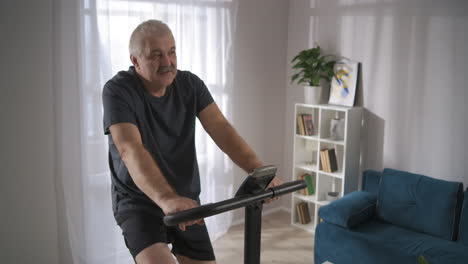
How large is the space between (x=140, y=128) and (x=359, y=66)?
8.66 ft

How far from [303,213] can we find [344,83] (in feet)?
4.37

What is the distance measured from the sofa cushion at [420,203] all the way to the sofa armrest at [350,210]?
0.09m

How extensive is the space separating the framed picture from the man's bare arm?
2676mm

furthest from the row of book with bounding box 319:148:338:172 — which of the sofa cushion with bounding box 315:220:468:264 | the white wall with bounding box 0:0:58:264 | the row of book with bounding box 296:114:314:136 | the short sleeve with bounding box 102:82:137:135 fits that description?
the short sleeve with bounding box 102:82:137:135

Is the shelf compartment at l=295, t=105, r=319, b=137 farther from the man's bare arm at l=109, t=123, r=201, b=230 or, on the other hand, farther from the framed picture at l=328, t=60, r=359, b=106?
the man's bare arm at l=109, t=123, r=201, b=230

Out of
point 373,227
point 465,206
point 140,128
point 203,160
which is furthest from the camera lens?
point 203,160

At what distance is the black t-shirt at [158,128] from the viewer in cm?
174

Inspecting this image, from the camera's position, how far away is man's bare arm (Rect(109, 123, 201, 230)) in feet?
4.38

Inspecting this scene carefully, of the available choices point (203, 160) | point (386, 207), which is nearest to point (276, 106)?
point (203, 160)

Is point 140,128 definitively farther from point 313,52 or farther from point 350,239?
point 313,52

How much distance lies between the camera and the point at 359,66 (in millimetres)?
3850

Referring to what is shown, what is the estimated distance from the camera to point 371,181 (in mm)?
3512

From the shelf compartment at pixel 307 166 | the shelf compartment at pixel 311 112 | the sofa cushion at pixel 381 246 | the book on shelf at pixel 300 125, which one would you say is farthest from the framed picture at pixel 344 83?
the sofa cushion at pixel 381 246

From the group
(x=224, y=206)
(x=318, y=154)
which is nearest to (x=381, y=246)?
(x=318, y=154)
